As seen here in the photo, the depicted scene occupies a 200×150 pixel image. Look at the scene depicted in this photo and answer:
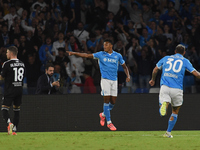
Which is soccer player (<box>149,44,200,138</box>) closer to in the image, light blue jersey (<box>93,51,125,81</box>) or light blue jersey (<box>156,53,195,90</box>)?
light blue jersey (<box>156,53,195,90</box>)

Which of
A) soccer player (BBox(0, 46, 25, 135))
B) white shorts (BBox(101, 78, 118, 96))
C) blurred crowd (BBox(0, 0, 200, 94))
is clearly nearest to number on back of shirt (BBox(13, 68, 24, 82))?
soccer player (BBox(0, 46, 25, 135))

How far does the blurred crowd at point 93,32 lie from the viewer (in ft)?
47.7

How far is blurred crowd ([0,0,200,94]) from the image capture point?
14.5 meters

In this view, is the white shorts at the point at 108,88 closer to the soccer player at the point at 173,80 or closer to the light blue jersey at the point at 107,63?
the light blue jersey at the point at 107,63

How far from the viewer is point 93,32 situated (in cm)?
1614

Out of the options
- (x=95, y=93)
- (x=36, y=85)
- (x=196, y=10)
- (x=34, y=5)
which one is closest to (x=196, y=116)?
(x=95, y=93)

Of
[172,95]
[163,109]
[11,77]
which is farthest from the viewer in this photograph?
[11,77]

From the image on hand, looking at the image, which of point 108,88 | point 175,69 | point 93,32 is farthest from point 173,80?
point 93,32

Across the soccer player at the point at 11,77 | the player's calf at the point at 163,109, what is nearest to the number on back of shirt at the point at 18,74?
the soccer player at the point at 11,77

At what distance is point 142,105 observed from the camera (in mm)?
12836

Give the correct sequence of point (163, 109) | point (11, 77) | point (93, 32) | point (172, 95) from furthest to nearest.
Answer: point (93, 32) < point (11, 77) < point (172, 95) < point (163, 109)

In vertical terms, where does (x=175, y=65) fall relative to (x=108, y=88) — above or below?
Answer: above

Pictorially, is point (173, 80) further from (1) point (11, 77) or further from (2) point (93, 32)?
(2) point (93, 32)

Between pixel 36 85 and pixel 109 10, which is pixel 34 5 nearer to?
pixel 109 10
